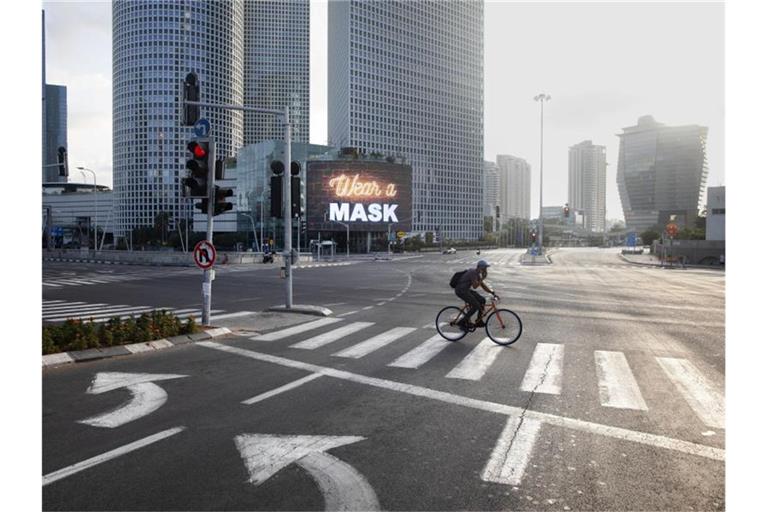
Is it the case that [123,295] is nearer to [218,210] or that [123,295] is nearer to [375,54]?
[218,210]

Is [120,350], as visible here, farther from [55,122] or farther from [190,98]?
[55,122]

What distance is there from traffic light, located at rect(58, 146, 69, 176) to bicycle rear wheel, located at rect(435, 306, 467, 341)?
24.9m

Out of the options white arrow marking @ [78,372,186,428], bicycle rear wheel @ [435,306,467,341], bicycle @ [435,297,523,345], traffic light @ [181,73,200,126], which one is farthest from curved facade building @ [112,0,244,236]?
white arrow marking @ [78,372,186,428]

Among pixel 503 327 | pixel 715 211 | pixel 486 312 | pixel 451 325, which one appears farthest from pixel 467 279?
pixel 715 211

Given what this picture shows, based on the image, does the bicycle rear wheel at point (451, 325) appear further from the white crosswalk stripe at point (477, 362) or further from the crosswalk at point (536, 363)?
the white crosswalk stripe at point (477, 362)

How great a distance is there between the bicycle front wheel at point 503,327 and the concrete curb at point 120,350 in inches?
244

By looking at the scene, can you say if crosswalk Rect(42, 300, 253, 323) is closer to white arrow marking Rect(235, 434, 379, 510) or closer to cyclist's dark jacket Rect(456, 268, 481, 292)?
cyclist's dark jacket Rect(456, 268, 481, 292)

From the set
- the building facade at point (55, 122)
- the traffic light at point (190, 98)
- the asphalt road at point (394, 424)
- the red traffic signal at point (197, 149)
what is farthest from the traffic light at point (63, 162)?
the building facade at point (55, 122)

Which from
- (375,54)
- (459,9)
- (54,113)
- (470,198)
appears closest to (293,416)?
(54,113)

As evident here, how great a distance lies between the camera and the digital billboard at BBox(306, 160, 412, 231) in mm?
104750

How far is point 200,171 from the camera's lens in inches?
476

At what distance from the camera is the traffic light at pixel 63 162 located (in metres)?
26.4

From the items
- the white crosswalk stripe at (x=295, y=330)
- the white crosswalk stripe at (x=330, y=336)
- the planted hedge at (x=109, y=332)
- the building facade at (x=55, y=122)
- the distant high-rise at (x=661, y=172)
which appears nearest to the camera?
the planted hedge at (x=109, y=332)

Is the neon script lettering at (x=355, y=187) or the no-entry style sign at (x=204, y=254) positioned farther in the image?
the neon script lettering at (x=355, y=187)
